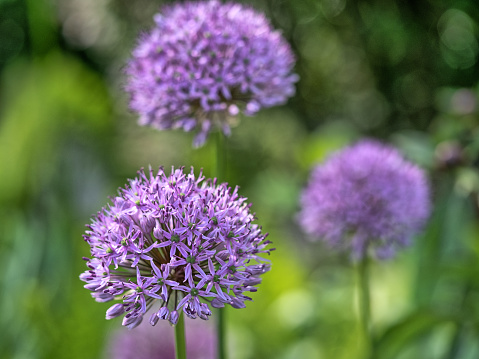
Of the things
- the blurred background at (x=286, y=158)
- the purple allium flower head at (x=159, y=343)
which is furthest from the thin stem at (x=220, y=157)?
the purple allium flower head at (x=159, y=343)

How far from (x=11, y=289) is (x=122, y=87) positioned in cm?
152

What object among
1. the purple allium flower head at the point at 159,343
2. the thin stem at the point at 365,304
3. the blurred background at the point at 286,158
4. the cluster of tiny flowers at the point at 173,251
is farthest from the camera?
Answer: the blurred background at the point at 286,158

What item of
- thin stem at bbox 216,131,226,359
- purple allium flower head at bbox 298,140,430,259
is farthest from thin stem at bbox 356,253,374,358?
thin stem at bbox 216,131,226,359

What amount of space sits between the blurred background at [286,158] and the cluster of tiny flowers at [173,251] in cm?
75

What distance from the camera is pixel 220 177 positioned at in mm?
1566

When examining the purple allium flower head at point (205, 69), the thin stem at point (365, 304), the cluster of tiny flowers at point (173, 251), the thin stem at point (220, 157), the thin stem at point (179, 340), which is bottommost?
the thin stem at point (179, 340)

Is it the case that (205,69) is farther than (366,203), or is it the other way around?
(366,203)

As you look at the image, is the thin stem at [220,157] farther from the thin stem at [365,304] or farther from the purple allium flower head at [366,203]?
the thin stem at [365,304]

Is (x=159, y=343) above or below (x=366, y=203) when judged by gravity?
below

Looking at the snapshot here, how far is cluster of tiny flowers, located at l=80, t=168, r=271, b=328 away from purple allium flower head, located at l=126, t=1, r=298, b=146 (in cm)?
49

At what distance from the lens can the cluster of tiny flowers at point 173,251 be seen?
1.01m

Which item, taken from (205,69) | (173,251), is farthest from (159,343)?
(173,251)

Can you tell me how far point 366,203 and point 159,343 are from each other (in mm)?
824

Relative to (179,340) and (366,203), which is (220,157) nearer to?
(366,203)
